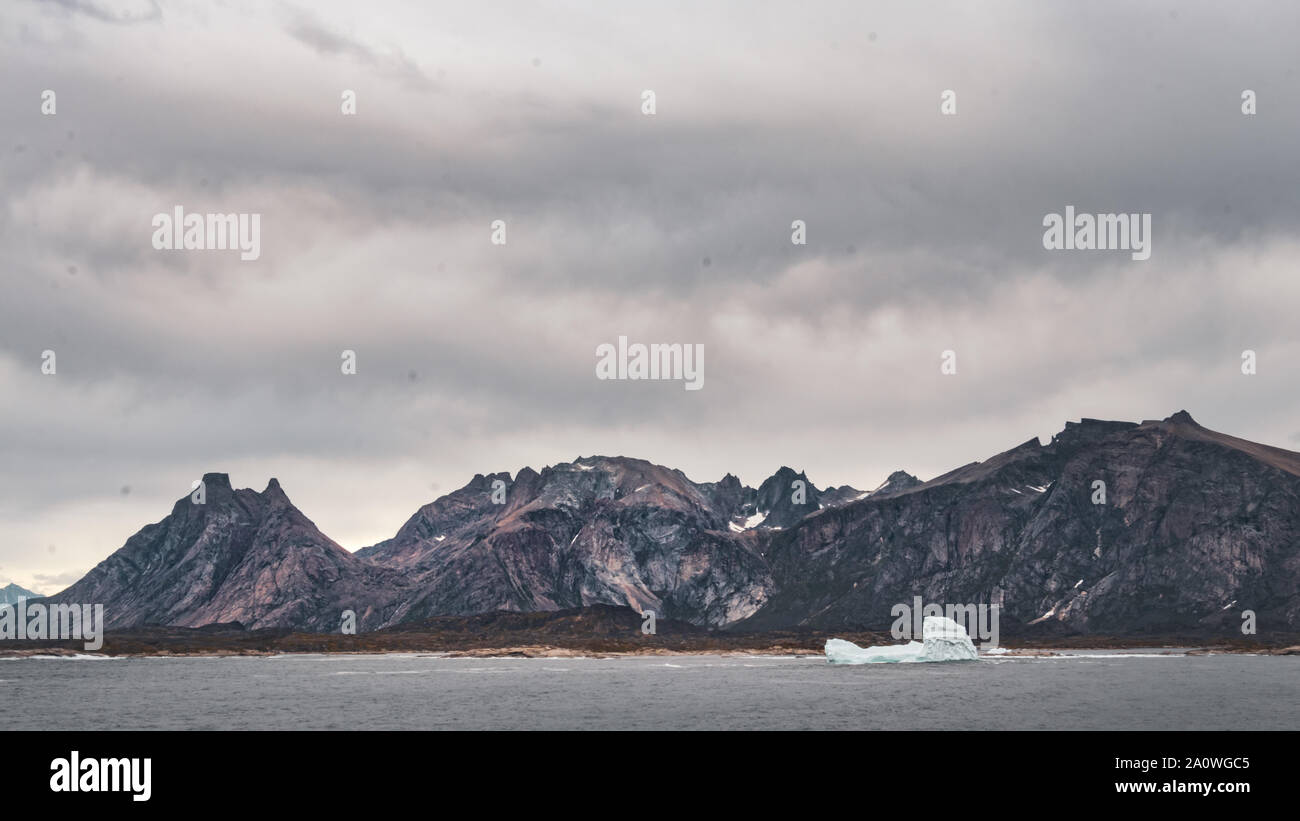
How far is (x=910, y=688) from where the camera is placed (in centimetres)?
19962

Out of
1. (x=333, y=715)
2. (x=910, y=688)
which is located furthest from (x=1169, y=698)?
(x=333, y=715)

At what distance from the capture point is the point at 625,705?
153m
